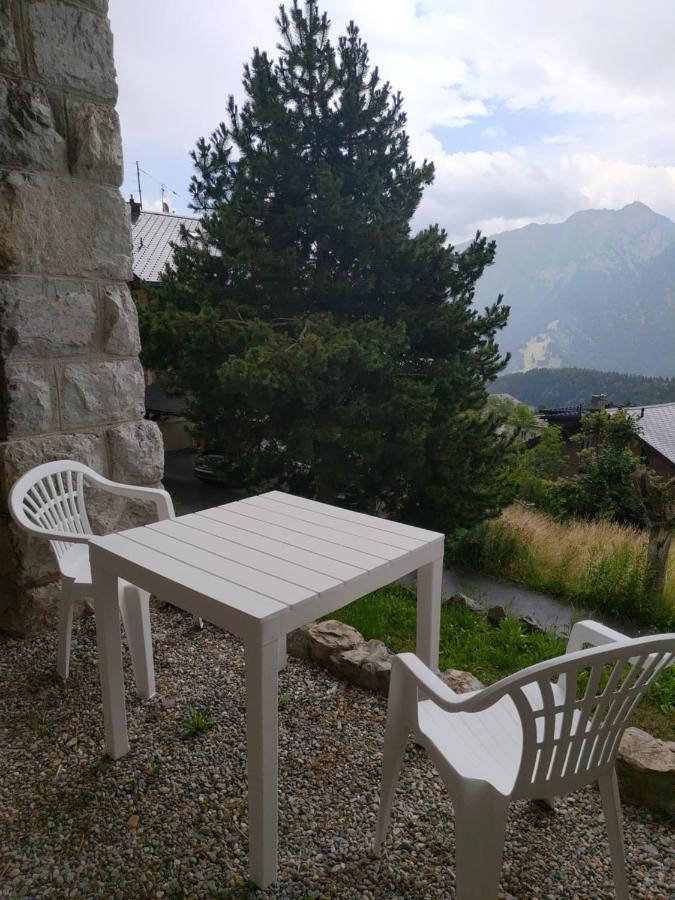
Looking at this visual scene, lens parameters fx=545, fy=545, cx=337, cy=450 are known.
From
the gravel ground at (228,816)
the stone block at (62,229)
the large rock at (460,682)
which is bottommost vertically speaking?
the gravel ground at (228,816)

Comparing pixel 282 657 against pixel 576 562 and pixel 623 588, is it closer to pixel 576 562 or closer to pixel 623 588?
pixel 623 588

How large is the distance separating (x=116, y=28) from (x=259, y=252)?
12.0 feet

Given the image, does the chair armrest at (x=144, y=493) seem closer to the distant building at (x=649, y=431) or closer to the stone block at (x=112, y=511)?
the stone block at (x=112, y=511)

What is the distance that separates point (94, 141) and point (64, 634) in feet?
6.16

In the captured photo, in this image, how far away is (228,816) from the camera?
1.42m

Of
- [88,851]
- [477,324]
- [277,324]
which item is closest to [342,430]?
[277,324]

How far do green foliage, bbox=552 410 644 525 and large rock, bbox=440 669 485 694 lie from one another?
339 inches

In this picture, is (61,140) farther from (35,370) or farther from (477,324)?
(477,324)

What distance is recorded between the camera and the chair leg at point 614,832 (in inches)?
45.3

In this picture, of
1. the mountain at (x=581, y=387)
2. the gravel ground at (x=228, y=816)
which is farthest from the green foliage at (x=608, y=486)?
the mountain at (x=581, y=387)

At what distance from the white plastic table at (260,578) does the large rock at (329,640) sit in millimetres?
461

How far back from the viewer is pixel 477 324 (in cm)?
615

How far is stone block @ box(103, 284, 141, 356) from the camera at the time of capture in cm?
227

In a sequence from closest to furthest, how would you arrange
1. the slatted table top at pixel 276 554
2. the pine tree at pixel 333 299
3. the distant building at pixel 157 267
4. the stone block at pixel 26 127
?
the slatted table top at pixel 276 554 → the stone block at pixel 26 127 → the pine tree at pixel 333 299 → the distant building at pixel 157 267
